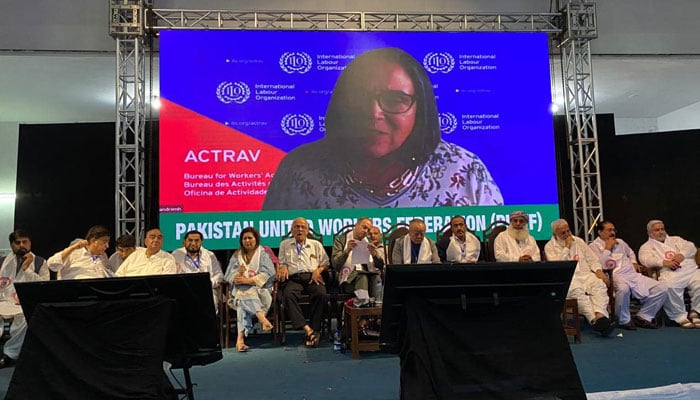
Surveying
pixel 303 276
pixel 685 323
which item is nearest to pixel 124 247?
pixel 303 276

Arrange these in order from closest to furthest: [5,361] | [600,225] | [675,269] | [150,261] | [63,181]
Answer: [5,361] → [150,261] → [675,269] → [600,225] → [63,181]

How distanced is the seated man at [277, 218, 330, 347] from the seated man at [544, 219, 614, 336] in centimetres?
235

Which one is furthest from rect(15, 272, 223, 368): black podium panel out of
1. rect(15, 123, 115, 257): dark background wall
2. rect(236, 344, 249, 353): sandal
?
rect(15, 123, 115, 257): dark background wall

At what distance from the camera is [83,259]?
15.6 feet

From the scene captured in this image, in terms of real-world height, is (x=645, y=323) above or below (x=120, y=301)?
below

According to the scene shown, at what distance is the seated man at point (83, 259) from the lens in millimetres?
4652

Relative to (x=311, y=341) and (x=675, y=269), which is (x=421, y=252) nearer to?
(x=311, y=341)

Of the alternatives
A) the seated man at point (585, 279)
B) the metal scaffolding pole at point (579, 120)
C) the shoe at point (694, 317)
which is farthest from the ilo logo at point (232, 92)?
the shoe at point (694, 317)

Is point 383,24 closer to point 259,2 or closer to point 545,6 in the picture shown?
point 259,2

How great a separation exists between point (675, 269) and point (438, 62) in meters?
3.47

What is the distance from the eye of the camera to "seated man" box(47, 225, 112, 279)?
15.3 feet

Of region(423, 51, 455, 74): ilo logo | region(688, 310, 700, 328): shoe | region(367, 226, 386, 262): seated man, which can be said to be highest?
region(423, 51, 455, 74): ilo logo

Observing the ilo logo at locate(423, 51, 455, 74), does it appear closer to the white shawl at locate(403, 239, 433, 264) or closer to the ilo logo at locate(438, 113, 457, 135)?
the ilo logo at locate(438, 113, 457, 135)

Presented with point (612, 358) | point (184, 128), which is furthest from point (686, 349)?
point (184, 128)
